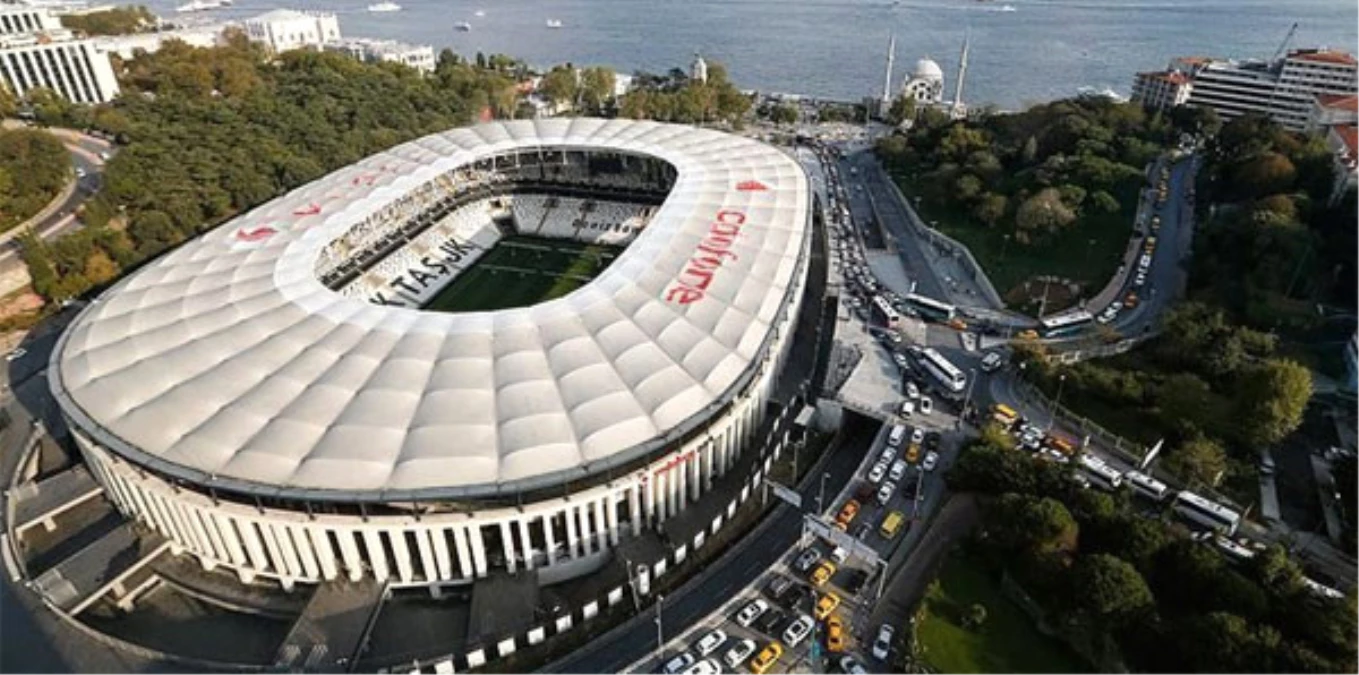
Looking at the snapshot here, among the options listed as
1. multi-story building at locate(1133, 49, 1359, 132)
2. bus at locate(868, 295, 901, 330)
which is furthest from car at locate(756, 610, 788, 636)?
multi-story building at locate(1133, 49, 1359, 132)

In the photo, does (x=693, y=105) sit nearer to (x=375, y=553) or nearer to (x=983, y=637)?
(x=375, y=553)

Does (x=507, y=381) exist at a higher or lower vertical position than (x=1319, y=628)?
higher

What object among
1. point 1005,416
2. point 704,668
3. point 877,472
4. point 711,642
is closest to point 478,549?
point 711,642

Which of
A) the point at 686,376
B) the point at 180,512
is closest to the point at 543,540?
the point at 686,376

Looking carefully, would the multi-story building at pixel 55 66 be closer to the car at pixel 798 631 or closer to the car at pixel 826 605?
the car at pixel 798 631

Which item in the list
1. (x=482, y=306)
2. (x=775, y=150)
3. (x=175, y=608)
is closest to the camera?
(x=175, y=608)

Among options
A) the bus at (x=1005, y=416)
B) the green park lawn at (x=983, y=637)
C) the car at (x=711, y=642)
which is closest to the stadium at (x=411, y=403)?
the car at (x=711, y=642)

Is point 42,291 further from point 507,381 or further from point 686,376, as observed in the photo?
point 686,376
